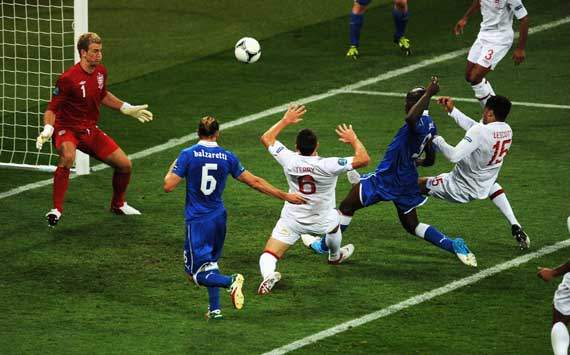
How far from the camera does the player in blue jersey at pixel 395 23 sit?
71.1ft

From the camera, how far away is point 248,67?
22.1 metres

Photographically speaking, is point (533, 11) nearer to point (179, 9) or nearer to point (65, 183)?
point (179, 9)

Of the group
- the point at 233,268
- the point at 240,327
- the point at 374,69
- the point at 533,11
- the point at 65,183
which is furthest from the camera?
the point at 533,11

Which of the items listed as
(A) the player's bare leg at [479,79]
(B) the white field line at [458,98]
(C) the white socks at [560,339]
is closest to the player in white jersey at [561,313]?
(C) the white socks at [560,339]

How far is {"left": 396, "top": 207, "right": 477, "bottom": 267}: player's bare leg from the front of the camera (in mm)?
13883

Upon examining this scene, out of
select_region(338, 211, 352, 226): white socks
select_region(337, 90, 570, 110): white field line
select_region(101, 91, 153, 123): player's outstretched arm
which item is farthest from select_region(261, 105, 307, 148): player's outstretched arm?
select_region(337, 90, 570, 110): white field line

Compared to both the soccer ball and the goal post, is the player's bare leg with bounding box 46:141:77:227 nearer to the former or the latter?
the goal post

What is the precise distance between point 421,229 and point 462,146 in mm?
943

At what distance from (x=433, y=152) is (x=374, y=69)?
7.74 metres

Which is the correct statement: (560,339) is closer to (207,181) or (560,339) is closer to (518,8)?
(207,181)

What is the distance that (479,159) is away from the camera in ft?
46.2

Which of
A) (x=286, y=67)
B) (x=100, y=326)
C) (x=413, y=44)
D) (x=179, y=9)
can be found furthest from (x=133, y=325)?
(x=179, y=9)

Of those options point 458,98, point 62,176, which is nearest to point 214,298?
point 62,176

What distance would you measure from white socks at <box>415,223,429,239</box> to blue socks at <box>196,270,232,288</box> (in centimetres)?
264
